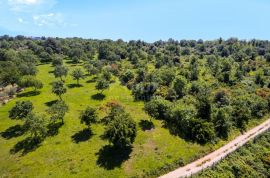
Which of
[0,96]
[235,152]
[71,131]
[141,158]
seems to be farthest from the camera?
[0,96]

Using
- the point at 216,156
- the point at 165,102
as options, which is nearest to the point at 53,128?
the point at 165,102

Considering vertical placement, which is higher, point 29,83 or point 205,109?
point 29,83

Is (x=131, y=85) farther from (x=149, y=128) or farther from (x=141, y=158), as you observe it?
(x=141, y=158)

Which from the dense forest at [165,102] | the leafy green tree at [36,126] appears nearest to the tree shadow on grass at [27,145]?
the dense forest at [165,102]

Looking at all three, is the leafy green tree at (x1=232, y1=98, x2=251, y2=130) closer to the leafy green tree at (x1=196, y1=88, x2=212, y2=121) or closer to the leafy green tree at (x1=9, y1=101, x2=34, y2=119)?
the leafy green tree at (x1=196, y1=88, x2=212, y2=121)

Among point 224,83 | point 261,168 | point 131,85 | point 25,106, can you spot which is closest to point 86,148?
point 25,106

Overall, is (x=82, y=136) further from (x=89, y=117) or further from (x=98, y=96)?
(x=98, y=96)
